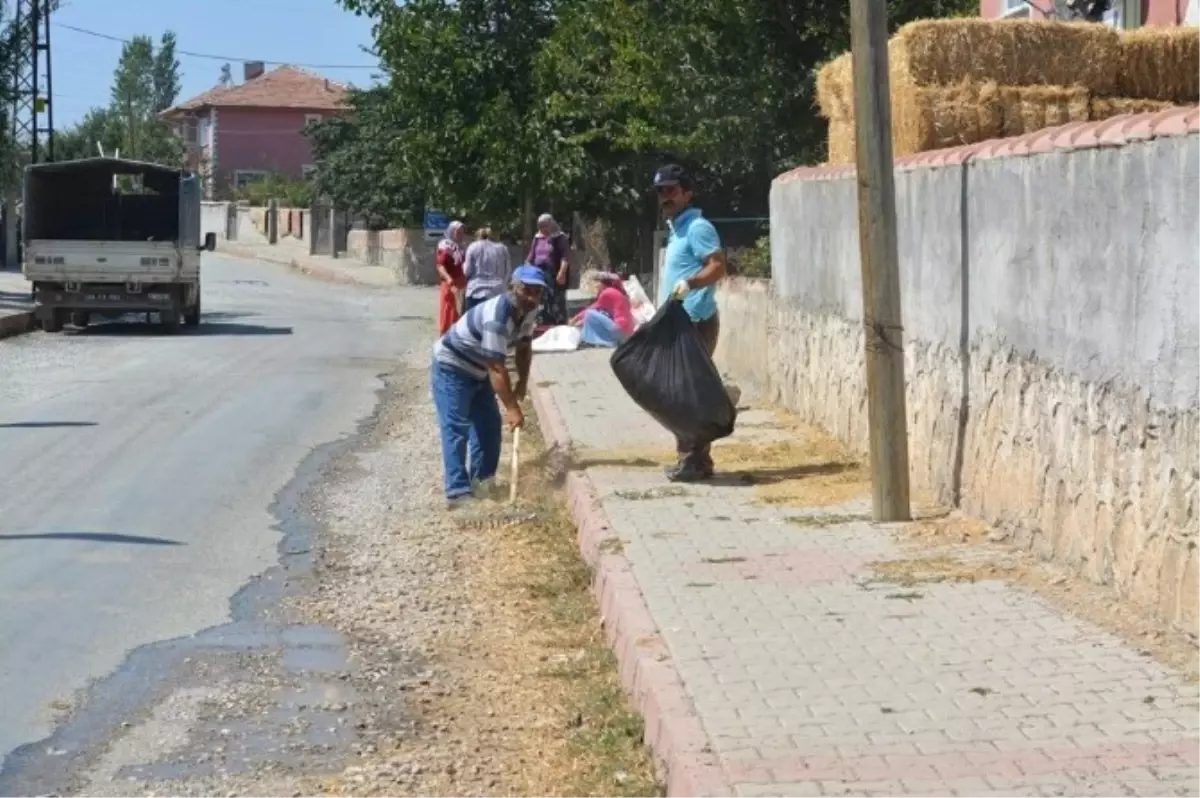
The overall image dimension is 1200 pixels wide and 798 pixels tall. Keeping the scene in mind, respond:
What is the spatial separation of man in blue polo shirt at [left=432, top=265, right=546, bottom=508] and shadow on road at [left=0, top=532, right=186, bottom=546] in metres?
1.80

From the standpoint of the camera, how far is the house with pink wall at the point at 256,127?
9544cm

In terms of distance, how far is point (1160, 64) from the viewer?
13.2 meters

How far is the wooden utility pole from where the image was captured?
9164mm

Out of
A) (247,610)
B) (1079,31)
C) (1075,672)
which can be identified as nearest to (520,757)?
(1075,672)

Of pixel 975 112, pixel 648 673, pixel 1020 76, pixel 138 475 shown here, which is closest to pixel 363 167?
pixel 138 475

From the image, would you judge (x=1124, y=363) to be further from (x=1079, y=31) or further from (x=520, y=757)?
(x=1079, y=31)

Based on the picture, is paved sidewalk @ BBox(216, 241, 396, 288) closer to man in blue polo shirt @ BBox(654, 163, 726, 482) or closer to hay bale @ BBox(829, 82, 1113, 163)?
hay bale @ BBox(829, 82, 1113, 163)

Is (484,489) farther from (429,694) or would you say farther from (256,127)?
(256,127)

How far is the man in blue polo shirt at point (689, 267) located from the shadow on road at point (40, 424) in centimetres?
619

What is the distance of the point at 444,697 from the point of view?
6.95m

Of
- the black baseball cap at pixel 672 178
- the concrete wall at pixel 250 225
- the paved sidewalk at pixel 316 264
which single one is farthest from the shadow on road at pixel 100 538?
the concrete wall at pixel 250 225

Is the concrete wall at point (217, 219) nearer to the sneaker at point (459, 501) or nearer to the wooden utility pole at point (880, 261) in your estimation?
the sneaker at point (459, 501)

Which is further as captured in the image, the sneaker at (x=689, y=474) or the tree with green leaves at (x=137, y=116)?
the tree with green leaves at (x=137, y=116)

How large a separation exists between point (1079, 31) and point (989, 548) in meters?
5.76
